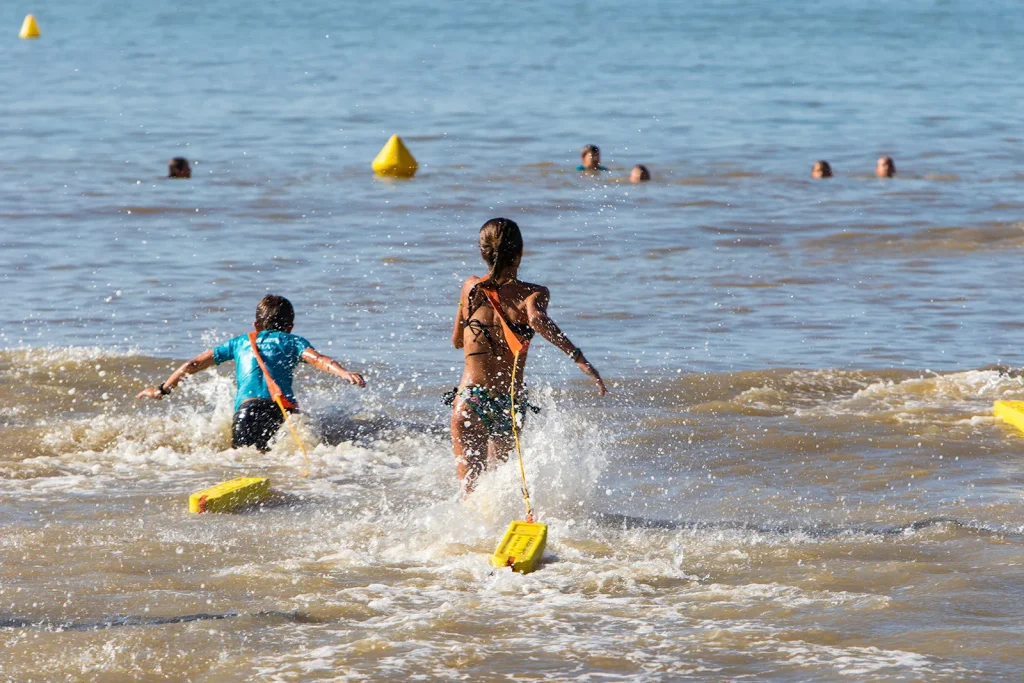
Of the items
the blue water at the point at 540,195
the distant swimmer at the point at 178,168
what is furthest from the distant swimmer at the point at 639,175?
the distant swimmer at the point at 178,168

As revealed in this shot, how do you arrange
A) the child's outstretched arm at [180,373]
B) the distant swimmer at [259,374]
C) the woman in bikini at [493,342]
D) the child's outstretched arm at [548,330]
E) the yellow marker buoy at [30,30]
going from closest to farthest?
the child's outstretched arm at [548,330], the woman in bikini at [493,342], the child's outstretched arm at [180,373], the distant swimmer at [259,374], the yellow marker buoy at [30,30]

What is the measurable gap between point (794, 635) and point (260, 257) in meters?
9.59

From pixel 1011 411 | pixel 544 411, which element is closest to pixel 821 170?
pixel 1011 411

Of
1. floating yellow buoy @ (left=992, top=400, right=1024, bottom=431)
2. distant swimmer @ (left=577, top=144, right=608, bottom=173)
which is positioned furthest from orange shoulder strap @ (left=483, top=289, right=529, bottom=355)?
distant swimmer @ (left=577, top=144, right=608, bottom=173)

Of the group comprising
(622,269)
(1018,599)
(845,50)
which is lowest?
(1018,599)

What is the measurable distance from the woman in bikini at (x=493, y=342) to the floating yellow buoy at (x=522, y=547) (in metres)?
0.56

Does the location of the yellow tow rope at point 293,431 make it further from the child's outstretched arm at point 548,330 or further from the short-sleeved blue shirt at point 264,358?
the child's outstretched arm at point 548,330

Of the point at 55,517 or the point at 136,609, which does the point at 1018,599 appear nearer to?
the point at 136,609

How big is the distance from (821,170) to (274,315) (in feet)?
43.5

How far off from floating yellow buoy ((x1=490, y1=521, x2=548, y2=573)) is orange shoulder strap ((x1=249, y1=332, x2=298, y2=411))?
2259 mm

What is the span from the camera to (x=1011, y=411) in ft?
26.8

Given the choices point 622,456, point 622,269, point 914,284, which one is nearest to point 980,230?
point 914,284

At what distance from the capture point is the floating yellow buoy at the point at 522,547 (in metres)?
5.56

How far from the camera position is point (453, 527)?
20.6ft
